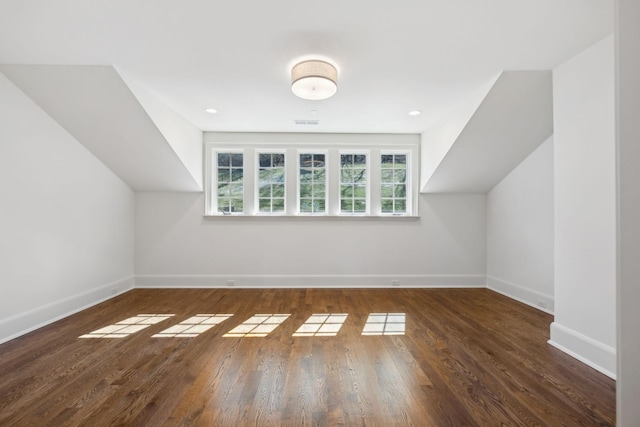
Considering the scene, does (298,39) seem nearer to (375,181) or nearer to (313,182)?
(313,182)

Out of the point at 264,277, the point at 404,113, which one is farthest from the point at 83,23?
the point at 264,277

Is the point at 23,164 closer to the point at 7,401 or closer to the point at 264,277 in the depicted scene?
the point at 7,401

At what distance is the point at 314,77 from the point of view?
7.66ft

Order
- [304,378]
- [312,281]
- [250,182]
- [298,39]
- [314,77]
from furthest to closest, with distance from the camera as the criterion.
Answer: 1. [250,182]
2. [312,281]
3. [314,77]
4. [298,39]
5. [304,378]

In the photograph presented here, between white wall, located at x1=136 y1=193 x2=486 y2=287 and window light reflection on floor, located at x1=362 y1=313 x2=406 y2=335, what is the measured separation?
1298 millimetres

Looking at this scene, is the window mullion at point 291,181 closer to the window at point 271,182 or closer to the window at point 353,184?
the window at point 271,182

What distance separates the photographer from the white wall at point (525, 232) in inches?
137

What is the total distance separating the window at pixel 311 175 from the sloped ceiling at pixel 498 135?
19.4 inches

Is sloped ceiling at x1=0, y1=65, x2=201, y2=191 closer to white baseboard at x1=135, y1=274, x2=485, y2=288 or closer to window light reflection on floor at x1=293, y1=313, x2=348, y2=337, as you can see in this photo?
white baseboard at x1=135, y1=274, x2=485, y2=288

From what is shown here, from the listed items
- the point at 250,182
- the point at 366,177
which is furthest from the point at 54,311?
the point at 366,177

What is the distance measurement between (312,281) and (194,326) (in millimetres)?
2014

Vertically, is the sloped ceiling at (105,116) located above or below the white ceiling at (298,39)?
below

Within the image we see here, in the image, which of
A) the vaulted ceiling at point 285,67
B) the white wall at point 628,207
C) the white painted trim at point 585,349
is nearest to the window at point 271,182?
the vaulted ceiling at point 285,67

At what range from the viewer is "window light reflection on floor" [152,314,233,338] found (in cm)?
273
